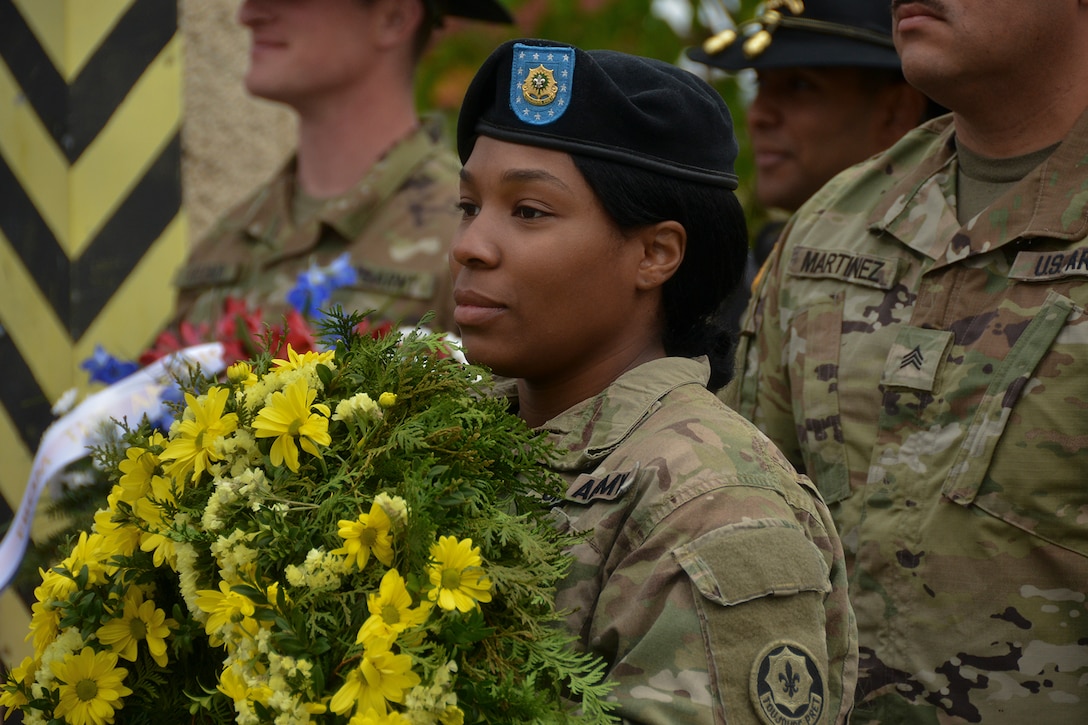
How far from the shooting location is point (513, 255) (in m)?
2.12

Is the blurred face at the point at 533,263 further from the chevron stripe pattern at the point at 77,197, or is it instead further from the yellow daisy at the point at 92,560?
the chevron stripe pattern at the point at 77,197

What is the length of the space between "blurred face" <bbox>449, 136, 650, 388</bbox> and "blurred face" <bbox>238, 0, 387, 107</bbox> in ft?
6.85

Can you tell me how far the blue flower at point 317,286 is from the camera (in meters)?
3.50

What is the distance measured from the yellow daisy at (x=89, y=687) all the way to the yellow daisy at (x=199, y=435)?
11.1 inches

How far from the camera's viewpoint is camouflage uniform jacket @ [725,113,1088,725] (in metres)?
2.43

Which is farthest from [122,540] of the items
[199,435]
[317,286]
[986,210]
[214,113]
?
[214,113]

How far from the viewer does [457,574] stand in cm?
167

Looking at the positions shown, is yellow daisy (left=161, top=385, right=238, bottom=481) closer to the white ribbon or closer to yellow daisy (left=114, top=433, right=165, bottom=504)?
yellow daisy (left=114, top=433, right=165, bottom=504)

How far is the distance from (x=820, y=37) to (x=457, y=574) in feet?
9.24

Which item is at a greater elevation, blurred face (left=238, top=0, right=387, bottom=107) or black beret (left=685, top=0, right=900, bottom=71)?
black beret (left=685, top=0, right=900, bottom=71)

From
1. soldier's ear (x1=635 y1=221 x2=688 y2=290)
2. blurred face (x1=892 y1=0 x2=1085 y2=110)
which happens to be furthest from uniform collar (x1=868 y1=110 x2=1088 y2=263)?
soldier's ear (x1=635 y1=221 x2=688 y2=290)

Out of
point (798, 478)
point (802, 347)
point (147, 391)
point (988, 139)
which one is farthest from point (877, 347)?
point (147, 391)

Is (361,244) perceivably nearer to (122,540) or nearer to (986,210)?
(986,210)

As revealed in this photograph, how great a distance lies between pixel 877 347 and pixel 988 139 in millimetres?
493
